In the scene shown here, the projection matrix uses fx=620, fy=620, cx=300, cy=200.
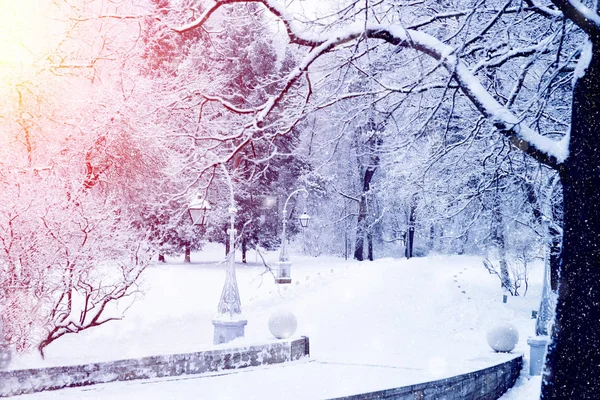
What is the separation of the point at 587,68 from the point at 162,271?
3060cm

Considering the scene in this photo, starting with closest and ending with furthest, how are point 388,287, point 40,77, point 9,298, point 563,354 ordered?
point 563,354
point 9,298
point 40,77
point 388,287

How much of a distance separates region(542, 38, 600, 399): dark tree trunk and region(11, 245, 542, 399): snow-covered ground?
9.68 feet

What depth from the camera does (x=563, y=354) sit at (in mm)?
5465

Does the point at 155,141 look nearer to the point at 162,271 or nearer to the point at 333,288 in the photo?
the point at 333,288

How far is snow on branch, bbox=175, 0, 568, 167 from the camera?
19.8ft

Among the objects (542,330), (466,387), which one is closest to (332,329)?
(542,330)

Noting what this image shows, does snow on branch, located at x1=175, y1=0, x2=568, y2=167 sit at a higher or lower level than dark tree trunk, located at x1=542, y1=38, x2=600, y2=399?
higher

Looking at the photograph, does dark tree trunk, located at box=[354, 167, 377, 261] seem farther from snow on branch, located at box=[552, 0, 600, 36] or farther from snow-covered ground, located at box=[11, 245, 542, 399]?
snow on branch, located at box=[552, 0, 600, 36]

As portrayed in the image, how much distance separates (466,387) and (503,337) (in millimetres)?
3921

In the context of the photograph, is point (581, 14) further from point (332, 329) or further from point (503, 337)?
point (332, 329)

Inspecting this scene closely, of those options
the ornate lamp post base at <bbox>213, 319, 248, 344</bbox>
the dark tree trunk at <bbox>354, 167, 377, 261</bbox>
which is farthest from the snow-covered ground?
the dark tree trunk at <bbox>354, 167, 377, 261</bbox>

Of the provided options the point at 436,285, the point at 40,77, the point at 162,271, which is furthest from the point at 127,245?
the point at 162,271

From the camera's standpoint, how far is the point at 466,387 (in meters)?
10.0

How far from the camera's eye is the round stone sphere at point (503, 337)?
44.4 feet
